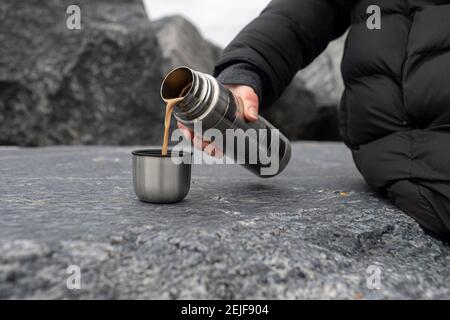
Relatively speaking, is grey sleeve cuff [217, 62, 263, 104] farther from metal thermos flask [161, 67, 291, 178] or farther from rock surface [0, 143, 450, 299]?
rock surface [0, 143, 450, 299]

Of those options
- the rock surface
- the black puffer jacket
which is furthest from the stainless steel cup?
the black puffer jacket

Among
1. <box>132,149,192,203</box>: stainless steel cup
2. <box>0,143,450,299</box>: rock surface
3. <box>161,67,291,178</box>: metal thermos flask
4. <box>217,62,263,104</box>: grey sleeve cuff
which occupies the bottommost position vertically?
<box>0,143,450,299</box>: rock surface

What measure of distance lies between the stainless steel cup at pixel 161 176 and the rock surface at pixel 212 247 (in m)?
0.03

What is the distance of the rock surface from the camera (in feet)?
2.65

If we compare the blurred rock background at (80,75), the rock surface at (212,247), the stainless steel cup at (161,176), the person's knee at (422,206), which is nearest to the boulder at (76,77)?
the blurred rock background at (80,75)

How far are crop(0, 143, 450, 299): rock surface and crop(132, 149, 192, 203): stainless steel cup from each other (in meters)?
0.03

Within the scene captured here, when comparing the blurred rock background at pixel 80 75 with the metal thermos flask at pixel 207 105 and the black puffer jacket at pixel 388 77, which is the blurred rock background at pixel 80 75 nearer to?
the black puffer jacket at pixel 388 77

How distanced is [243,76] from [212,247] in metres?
0.60

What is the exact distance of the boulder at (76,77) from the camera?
3.13 metres

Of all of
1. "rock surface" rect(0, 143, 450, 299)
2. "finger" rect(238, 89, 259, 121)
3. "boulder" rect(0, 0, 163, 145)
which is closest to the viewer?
"rock surface" rect(0, 143, 450, 299)
